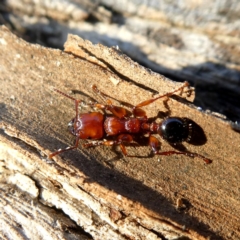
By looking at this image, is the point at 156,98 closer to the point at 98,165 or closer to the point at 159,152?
the point at 159,152

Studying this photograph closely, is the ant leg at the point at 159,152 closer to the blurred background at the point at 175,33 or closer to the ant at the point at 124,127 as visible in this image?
the ant at the point at 124,127

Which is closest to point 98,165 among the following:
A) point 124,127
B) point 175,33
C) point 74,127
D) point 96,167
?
point 96,167

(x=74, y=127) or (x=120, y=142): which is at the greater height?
(x=120, y=142)

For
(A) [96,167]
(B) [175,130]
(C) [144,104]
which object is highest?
(C) [144,104]

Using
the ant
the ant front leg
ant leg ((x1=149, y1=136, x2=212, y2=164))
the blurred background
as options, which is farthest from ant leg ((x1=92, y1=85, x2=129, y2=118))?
the blurred background

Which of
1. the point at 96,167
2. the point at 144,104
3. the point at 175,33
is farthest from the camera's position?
the point at 175,33

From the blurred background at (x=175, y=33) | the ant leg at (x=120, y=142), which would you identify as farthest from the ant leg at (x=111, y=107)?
the blurred background at (x=175, y=33)

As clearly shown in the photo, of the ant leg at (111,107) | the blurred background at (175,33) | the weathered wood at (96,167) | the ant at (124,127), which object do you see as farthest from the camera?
the blurred background at (175,33)

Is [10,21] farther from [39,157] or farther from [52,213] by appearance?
[52,213]
